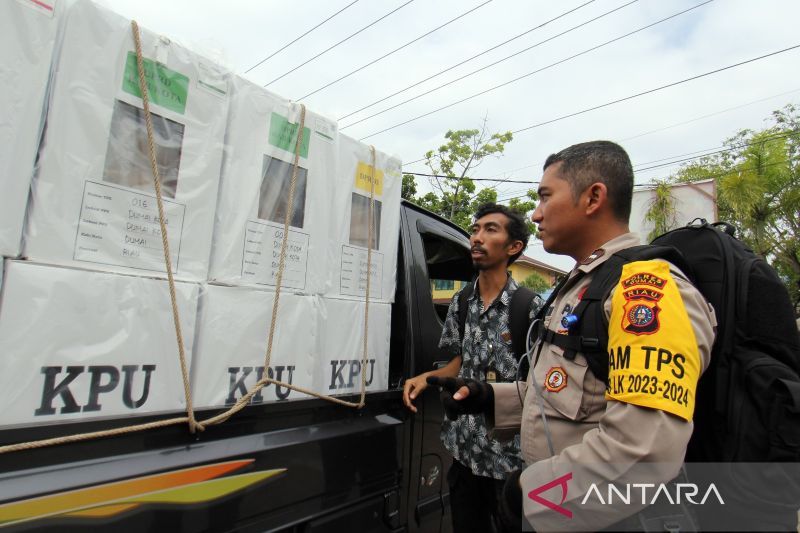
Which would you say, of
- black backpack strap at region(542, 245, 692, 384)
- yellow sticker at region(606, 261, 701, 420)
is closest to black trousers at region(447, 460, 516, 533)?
black backpack strap at region(542, 245, 692, 384)

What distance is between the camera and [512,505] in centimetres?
117

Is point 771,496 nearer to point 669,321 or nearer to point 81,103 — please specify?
point 669,321

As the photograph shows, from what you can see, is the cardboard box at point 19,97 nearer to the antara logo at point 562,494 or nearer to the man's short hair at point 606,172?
the antara logo at point 562,494

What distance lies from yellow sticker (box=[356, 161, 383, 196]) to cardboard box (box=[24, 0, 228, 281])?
65 centimetres

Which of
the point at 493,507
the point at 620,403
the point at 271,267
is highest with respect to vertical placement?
the point at 271,267

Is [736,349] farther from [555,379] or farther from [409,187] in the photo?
[409,187]

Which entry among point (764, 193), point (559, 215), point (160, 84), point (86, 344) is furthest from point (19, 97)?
point (764, 193)

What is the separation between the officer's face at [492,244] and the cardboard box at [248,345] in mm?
943

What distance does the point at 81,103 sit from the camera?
1179 mm

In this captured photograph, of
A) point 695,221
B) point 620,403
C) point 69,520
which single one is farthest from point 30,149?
point 695,221

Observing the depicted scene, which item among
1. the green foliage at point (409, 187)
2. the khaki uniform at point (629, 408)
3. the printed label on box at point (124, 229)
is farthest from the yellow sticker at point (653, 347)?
the green foliage at point (409, 187)

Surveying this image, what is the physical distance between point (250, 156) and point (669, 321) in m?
1.31

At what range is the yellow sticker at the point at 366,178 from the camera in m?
2.01

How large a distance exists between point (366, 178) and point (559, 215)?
35.6 inches
